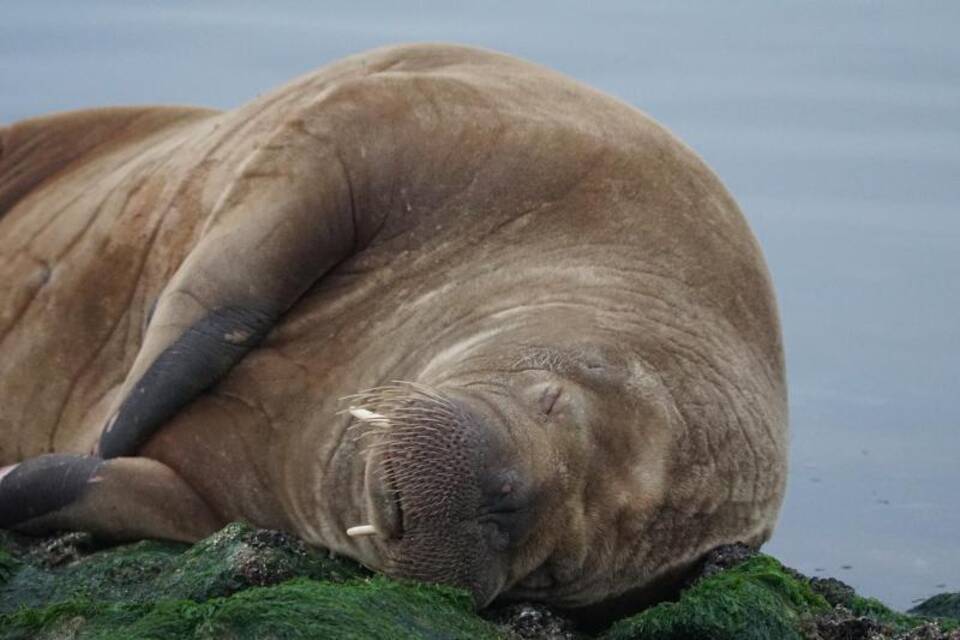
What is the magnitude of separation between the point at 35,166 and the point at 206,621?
509cm

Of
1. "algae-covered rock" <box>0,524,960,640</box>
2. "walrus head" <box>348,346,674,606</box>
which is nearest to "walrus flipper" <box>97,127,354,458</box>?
"algae-covered rock" <box>0,524,960,640</box>

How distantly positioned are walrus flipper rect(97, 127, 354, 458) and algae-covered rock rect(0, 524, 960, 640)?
0.60 metres

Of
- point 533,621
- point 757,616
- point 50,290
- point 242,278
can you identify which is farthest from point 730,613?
point 50,290

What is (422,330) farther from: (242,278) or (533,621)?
→ (533,621)

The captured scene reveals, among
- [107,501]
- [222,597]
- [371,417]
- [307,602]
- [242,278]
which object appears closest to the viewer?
[307,602]

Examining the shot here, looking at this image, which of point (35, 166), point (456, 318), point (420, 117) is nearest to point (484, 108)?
point (420, 117)

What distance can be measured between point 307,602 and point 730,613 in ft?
5.08

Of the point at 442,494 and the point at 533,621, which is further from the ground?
the point at 442,494

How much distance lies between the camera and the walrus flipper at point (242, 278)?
741cm

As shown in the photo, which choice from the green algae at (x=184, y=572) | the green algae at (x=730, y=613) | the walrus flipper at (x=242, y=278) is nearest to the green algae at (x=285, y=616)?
the green algae at (x=184, y=572)

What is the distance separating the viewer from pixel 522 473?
19.6 feet

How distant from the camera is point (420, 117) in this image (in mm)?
7645

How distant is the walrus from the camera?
6.51 metres

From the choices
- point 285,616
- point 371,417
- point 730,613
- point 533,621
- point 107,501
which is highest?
point 371,417
